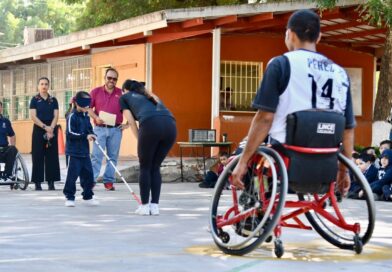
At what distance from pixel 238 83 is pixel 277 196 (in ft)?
51.6

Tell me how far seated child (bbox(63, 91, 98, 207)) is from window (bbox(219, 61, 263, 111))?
1040cm

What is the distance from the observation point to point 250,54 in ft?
72.1

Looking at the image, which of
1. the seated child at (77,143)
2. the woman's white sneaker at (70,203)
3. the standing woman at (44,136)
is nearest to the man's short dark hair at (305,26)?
the seated child at (77,143)

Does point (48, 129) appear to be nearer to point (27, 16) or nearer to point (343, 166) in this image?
point (343, 166)

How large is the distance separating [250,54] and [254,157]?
1562cm

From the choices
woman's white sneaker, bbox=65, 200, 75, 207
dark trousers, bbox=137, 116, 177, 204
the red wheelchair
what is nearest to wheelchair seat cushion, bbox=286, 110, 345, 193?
the red wheelchair

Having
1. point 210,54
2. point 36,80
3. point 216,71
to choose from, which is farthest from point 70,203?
point 36,80

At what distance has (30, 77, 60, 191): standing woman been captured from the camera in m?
14.6

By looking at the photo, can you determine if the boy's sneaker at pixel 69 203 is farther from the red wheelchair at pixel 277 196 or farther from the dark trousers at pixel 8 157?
the red wheelchair at pixel 277 196

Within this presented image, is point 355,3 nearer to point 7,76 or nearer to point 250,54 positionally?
point 250,54

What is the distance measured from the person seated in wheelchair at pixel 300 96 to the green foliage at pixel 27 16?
7291 cm

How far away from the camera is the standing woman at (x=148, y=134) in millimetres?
10055

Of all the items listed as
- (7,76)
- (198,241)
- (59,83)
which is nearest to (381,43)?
(59,83)

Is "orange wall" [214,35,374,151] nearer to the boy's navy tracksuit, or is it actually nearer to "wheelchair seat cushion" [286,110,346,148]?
the boy's navy tracksuit
